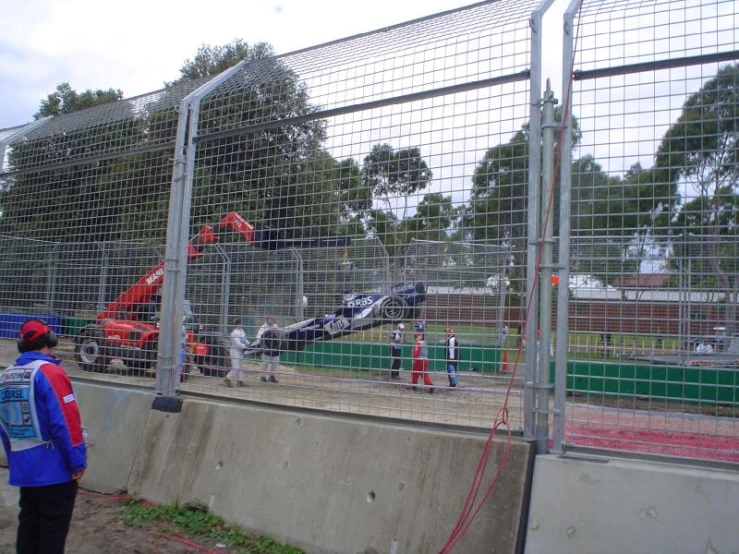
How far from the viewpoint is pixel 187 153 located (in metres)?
5.90

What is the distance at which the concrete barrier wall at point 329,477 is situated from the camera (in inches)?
152

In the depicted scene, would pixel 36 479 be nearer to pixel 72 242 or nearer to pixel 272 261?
pixel 272 261

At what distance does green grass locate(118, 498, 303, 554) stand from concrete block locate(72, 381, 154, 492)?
18.6 inches

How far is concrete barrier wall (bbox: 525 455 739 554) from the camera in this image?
10.5ft

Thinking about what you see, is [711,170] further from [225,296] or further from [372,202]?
[225,296]

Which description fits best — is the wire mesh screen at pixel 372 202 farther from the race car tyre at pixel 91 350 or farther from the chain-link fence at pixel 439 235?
the race car tyre at pixel 91 350

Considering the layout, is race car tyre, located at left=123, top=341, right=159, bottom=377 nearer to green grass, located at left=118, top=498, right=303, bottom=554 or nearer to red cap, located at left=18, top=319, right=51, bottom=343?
green grass, located at left=118, top=498, right=303, bottom=554

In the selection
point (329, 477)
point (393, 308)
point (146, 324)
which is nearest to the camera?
point (329, 477)

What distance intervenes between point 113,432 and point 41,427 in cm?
230

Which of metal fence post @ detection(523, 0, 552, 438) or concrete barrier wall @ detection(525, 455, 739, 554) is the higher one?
metal fence post @ detection(523, 0, 552, 438)

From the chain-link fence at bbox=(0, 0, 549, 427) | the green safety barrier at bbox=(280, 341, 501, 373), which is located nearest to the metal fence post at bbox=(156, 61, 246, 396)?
the chain-link fence at bbox=(0, 0, 549, 427)

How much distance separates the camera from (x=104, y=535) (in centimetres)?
478

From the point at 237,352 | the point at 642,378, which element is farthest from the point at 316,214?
the point at 642,378

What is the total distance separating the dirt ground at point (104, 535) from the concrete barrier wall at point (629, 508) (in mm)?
2331
